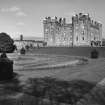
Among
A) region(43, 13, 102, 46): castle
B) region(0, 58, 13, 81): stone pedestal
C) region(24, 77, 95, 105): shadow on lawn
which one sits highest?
region(43, 13, 102, 46): castle

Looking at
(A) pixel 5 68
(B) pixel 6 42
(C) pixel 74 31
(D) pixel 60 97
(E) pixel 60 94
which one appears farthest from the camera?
(C) pixel 74 31

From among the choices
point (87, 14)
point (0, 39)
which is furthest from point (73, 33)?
point (0, 39)

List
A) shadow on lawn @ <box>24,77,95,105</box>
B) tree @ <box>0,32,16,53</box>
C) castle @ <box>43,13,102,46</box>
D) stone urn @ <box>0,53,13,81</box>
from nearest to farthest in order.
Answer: shadow on lawn @ <box>24,77,95,105</box> → stone urn @ <box>0,53,13,81</box> → tree @ <box>0,32,16,53</box> → castle @ <box>43,13,102,46</box>

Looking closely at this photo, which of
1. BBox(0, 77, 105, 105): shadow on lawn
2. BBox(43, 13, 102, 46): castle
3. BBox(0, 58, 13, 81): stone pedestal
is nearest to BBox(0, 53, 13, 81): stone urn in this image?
BBox(0, 58, 13, 81): stone pedestal

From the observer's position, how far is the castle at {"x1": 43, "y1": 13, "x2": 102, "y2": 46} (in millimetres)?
70500

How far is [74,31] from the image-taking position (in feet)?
240

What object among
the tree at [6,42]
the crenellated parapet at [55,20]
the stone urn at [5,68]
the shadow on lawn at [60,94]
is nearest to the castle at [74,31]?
the crenellated parapet at [55,20]

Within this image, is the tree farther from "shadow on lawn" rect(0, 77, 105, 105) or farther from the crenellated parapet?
"shadow on lawn" rect(0, 77, 105, 105)

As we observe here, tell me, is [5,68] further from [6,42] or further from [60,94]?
[6,42]

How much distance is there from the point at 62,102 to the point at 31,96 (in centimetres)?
146

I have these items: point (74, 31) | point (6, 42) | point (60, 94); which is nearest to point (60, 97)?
point (60, 94)

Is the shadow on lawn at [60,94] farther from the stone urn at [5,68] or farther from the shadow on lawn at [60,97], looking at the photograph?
the stone urn at [5,68]

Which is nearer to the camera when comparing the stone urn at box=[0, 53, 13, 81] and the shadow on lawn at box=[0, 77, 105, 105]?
the shadow on lawn at box=[0, 77, 105, 105]

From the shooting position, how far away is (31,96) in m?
6.10
